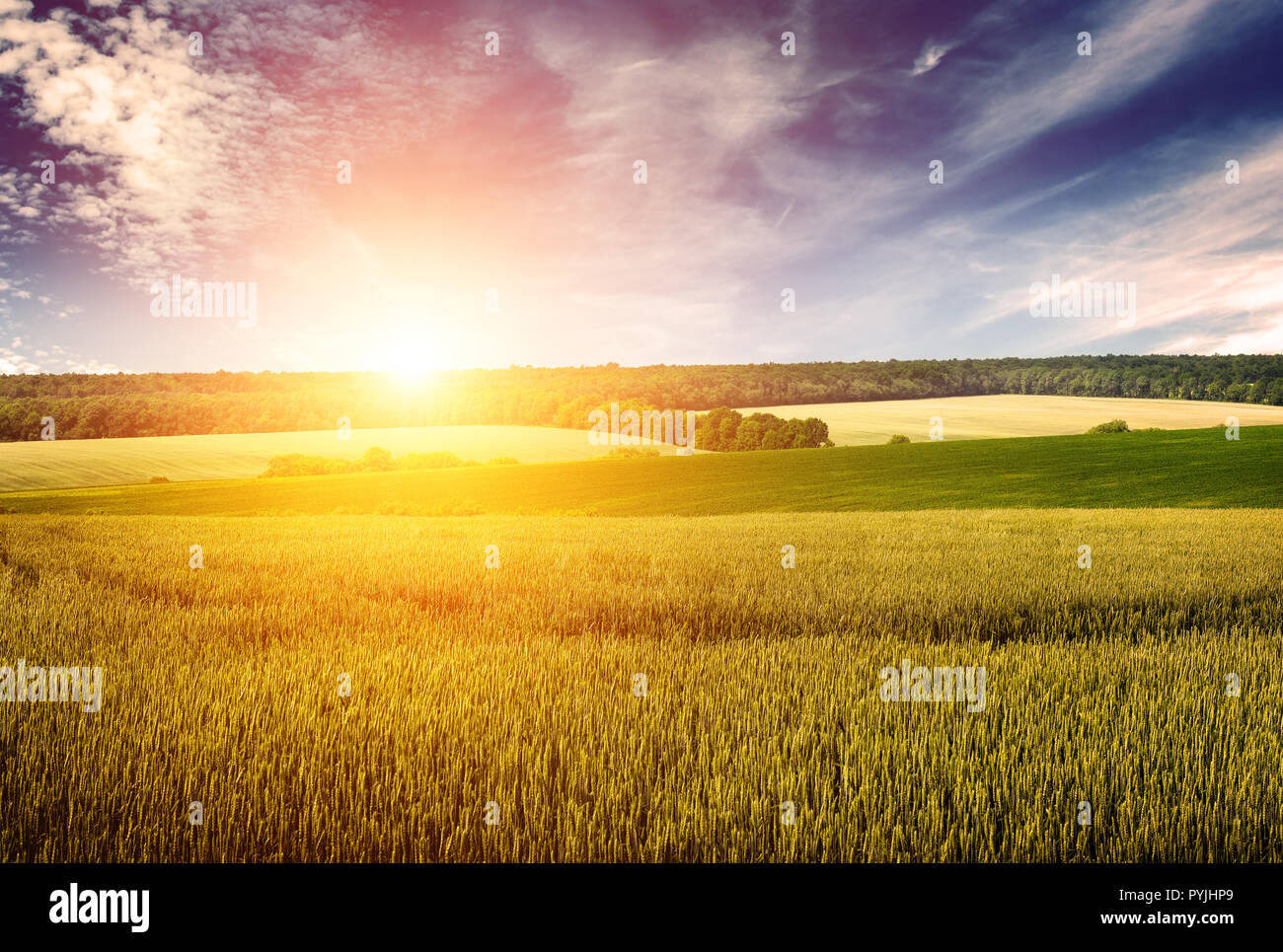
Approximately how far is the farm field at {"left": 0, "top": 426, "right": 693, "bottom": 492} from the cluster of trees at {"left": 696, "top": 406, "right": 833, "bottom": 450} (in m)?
8.45

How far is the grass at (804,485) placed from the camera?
37094 mm

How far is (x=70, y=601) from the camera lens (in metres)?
8.19

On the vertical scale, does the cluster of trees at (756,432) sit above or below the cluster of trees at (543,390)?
below

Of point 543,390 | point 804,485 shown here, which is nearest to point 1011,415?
point 804,485

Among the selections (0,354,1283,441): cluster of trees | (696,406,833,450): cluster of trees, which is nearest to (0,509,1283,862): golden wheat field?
(696,406,833,450): cluster of trees

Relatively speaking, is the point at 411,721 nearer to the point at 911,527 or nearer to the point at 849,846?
the point at 849,846

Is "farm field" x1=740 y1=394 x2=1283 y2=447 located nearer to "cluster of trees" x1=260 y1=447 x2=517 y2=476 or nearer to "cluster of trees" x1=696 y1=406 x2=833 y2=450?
"cluster of trees" x1=696 y1=406 x2=833 y2=450

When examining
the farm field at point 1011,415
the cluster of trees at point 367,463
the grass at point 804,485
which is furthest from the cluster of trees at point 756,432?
the cluster of trees at point 367,463

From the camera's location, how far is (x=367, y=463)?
6488 centimetres

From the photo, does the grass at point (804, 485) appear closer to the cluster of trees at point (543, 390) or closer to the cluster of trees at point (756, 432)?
the cluster of trees at point (756, 432)

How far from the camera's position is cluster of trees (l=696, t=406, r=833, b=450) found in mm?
74938

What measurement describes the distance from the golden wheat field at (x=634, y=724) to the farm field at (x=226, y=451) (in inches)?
2089
